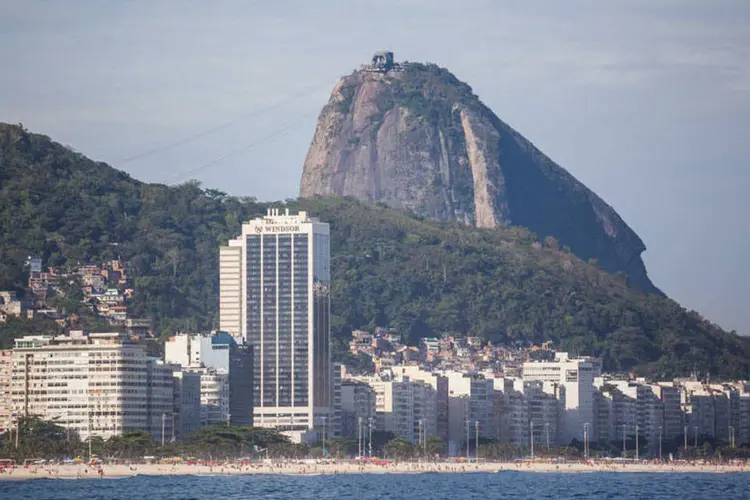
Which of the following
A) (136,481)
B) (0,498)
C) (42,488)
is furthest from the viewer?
(136,481)

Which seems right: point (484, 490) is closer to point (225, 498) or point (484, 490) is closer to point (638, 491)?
point (638, 491)

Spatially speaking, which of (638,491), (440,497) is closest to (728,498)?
(638,491)

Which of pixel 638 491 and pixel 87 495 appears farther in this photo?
pixel 638 491

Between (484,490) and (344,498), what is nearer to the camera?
(344,498)

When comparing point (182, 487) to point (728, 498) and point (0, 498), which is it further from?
point (728, 498)

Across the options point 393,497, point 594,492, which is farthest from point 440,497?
point 594,492

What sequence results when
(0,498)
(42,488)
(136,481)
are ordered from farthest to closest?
(136,481) < (42,488) < (0,498)

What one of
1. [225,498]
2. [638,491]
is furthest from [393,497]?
[638,491]
